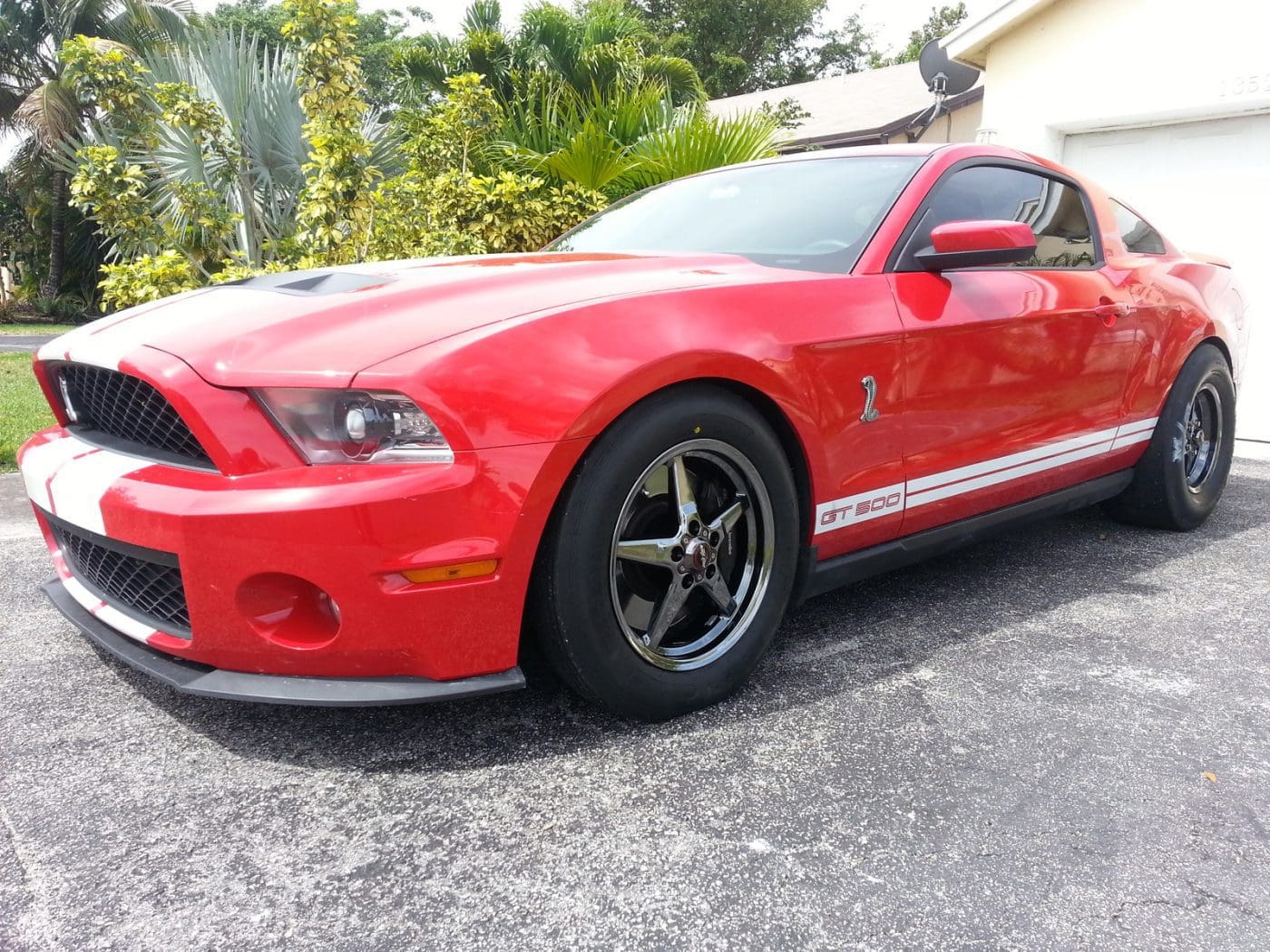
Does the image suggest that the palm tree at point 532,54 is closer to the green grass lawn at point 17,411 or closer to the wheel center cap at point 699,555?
the green grass lawn at point 17,411

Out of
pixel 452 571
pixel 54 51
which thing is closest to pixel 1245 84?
pixel 452 571

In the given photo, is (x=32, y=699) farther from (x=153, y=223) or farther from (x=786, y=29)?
(x=786, y=29)

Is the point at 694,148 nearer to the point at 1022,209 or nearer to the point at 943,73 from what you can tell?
the point at 1022,209

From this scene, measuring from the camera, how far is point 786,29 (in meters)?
34.6

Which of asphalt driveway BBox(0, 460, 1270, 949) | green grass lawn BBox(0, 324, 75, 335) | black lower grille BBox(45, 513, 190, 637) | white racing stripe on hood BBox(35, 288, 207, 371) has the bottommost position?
green grass lawn BBox(0, 324, 75, 335)

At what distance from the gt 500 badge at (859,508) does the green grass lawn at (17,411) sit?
366 centimetres

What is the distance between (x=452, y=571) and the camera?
73.2 inches

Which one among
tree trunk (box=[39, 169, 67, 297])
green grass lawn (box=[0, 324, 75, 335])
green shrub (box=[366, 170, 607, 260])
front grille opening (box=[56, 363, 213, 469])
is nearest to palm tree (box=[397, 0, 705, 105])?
green shrub (box=[366, 170, 607, 260])

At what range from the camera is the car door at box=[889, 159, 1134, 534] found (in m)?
2.63

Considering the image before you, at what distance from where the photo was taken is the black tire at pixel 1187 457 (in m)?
3.71

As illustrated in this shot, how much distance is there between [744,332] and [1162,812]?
129 centimetres

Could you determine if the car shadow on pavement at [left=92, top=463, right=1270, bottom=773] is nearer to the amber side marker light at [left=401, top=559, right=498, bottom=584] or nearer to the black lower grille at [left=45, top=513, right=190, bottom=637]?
the black lower grille at [left=45, top=513, right=190, bottom=637]

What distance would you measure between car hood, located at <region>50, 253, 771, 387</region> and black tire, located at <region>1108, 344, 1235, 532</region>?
2.06 m

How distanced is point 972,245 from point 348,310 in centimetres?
163
